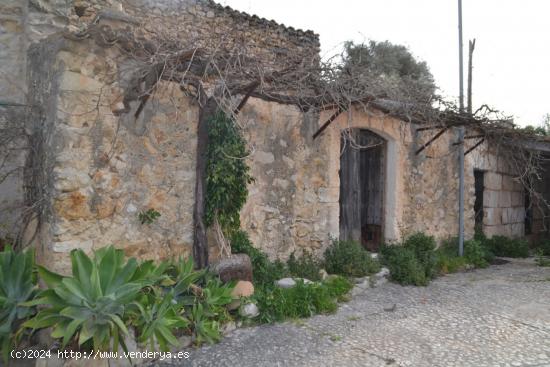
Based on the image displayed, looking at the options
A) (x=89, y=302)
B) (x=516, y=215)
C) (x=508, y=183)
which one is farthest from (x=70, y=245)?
(x=516, y=215)

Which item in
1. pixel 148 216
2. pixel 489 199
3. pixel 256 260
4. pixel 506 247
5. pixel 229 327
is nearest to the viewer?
pixel 229 327

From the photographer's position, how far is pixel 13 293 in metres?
3.20

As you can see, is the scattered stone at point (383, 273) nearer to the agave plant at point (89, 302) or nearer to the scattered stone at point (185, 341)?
the scattered stone at point (185, 341)

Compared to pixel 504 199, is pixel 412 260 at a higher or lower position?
lower

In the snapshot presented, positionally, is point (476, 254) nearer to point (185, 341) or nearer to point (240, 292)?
point (240, 292)

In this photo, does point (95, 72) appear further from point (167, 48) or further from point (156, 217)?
point (156, 217)

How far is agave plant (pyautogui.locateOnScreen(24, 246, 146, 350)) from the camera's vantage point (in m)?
2.79

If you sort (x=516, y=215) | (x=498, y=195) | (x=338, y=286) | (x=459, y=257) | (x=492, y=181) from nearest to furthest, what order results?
(x=338, y=286)
(x=459, y=257)
(x=492, y=181)
(x=498, y=195)
(x=516, y=215)

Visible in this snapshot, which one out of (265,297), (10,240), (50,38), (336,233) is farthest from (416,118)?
(10,240)

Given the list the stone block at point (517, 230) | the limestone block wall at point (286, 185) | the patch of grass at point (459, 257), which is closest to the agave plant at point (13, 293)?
the limestone block wall at point (286, 185)

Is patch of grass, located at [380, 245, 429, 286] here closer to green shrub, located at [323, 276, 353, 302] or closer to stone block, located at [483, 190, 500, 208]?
green shrub, located at [323, 276, 353, 302]

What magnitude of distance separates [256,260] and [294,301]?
2.18 ft

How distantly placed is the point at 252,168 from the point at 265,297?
1.52 meters

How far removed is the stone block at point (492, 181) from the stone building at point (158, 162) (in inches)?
52.8
